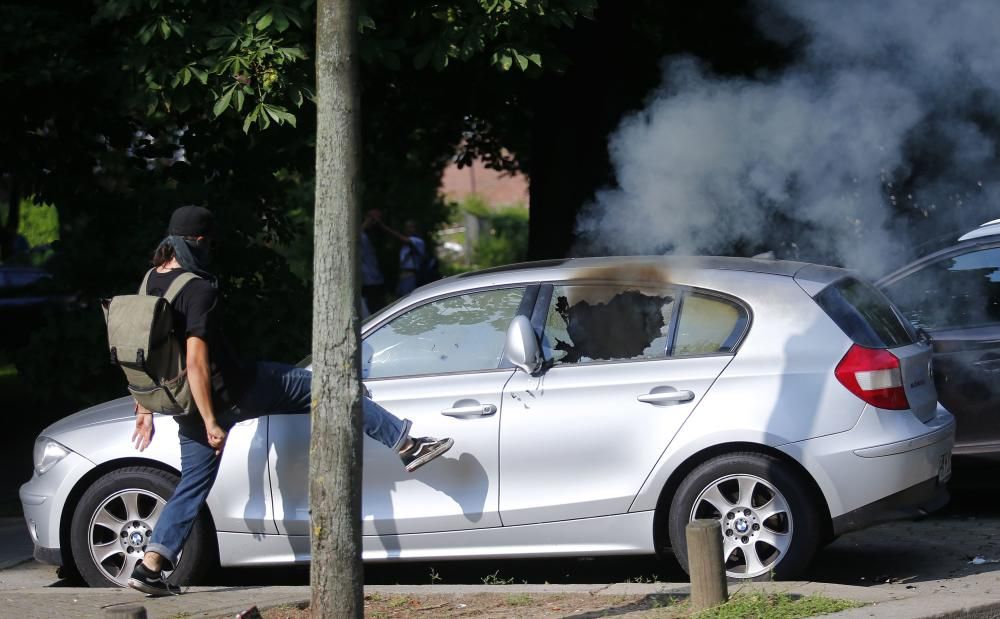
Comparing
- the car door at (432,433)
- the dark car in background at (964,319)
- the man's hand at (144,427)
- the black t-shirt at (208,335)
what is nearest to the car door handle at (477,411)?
the car door at (432,433)

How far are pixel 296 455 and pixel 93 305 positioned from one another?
549 centimetres

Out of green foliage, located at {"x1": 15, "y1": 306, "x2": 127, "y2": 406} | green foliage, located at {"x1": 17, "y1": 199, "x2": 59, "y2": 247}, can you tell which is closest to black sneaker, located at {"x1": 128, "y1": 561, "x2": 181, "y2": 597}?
green foliage, located at {"x1": 15, "y1": 306, "x2": 127, "y2": 406}

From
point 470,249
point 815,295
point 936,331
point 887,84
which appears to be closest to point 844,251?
point 887,84

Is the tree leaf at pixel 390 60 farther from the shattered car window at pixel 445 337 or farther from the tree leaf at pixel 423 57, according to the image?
the shattered car window at pixel 445 337

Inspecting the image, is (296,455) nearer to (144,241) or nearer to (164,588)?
(164,588)

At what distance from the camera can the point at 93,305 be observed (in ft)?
35.3

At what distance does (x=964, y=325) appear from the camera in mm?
7168

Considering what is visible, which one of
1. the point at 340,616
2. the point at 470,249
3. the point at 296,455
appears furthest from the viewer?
the point at 470,249

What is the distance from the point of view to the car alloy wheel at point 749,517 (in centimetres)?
568

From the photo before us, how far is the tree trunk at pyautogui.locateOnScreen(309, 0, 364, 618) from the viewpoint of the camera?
15.1 feet

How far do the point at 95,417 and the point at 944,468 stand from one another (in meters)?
4.07

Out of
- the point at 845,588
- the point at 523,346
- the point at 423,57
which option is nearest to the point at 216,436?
the point at 523,346

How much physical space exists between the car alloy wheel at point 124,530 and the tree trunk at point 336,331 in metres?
1.60

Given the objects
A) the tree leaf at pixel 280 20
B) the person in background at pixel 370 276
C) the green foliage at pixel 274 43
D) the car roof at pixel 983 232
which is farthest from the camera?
the person in background at pixel 370 276
